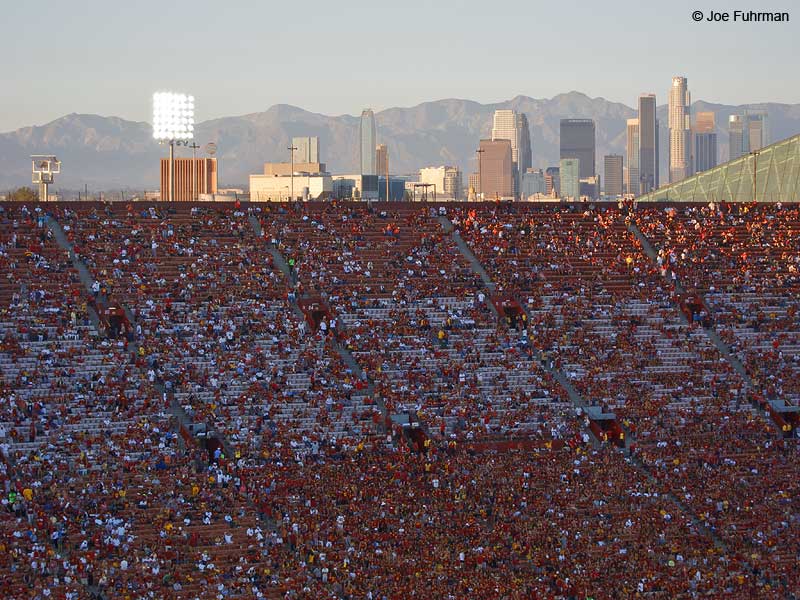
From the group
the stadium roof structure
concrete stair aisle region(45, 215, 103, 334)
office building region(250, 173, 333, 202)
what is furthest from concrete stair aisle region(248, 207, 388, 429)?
office building region(250, 173, 333, 202)

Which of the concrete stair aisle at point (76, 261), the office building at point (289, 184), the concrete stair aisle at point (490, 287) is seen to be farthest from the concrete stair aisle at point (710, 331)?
the office building at point (289, 184)

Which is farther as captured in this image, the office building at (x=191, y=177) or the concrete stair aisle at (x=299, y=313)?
the office building at (x=191, y=177)

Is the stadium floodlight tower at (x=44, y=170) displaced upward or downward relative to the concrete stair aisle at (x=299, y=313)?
upward

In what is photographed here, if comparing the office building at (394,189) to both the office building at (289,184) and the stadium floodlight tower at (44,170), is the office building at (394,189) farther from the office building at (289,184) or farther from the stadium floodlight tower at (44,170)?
the stadium floodlight tower at (44,170)

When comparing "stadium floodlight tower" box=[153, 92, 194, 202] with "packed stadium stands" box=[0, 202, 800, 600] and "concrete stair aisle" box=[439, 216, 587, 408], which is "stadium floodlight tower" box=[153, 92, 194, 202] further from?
"concrete stair aisle" box=[439, 216, 587, 408]

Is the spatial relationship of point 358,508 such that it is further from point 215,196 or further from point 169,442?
point 215,196

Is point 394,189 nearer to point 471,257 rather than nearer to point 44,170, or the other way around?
point 44,170

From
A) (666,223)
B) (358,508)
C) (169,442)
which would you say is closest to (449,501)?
(358,508)
